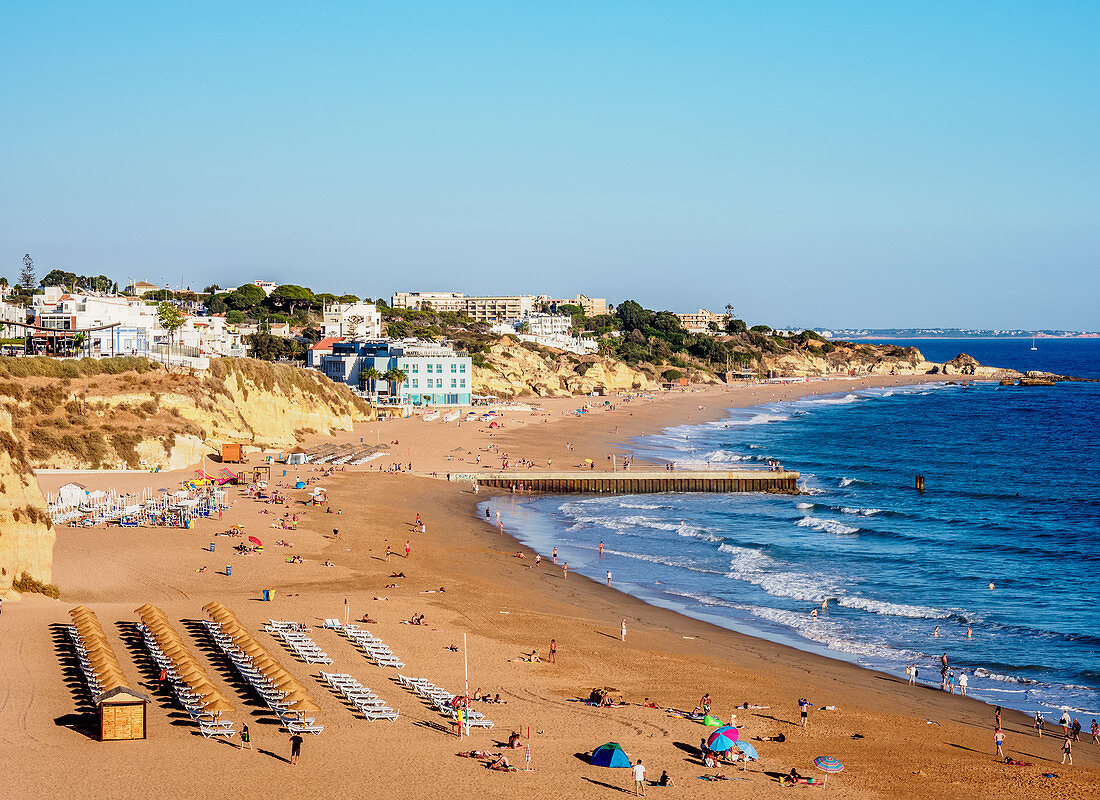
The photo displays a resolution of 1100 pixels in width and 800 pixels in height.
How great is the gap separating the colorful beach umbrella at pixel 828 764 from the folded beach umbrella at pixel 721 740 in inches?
72.2

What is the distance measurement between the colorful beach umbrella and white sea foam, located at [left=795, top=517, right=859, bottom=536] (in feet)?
89.2

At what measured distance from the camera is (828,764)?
834 inches

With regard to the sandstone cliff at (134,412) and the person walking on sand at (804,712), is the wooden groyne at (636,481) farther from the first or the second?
the person walking on sand at (804,712)

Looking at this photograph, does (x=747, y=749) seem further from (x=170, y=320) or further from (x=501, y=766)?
(x=170, y=320)

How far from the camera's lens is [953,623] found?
33156mm

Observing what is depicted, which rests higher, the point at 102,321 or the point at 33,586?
the point at 102,321

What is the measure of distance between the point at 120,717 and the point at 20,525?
39.2ft

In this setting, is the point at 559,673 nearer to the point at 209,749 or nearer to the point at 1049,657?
the point at 209,749

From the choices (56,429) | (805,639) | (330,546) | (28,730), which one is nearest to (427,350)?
(56,429)

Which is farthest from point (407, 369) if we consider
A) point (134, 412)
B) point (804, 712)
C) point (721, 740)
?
point (721, 740)

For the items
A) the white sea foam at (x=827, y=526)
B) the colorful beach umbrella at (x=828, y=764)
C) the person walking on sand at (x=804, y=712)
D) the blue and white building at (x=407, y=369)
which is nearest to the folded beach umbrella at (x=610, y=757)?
the colorful beach umbrella at (x=828, y=764)

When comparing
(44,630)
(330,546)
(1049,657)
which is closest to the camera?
(44,630)

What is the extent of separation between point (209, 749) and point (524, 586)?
18158mm

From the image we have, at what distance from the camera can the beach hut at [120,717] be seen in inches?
805
